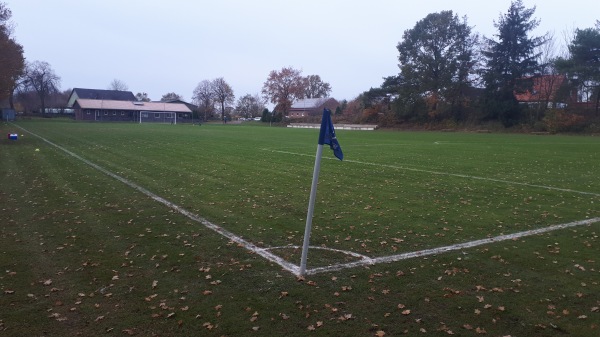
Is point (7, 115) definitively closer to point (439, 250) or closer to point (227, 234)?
point (227, 234)

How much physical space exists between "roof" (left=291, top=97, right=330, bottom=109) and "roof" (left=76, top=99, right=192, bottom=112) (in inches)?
1187

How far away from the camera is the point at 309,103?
123875mm

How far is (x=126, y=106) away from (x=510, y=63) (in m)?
83.1

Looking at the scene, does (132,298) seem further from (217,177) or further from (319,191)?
(217,177)

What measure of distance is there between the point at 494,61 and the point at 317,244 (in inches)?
2430

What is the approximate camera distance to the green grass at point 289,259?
14.5 ft

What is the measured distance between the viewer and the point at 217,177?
1420 cm

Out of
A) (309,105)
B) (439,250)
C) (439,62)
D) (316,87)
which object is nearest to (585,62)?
(439,62)

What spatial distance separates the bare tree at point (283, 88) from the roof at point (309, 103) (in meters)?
8.63

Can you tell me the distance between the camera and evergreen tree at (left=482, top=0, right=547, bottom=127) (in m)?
59.3

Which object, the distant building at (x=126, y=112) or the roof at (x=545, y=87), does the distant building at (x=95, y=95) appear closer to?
the distant building at (x=126, y=112)

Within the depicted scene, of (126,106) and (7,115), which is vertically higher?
(126,106)

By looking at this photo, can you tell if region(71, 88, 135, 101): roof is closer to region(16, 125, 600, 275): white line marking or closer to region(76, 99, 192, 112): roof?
region(76, 99, 192, 112): roof

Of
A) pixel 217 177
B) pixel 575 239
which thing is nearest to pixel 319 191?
pixel 217 177
